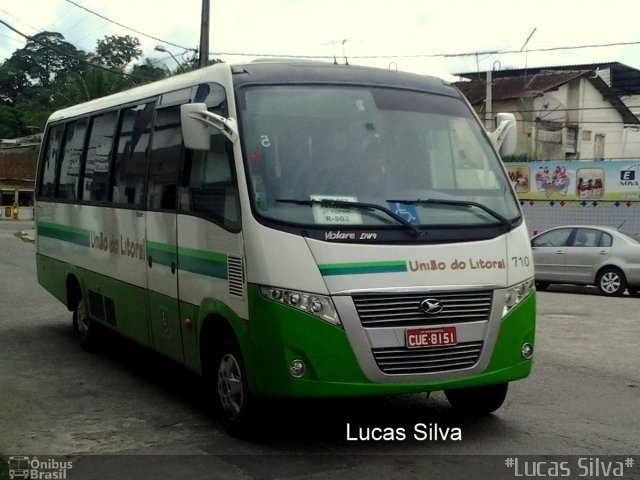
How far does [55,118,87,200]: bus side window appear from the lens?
10.7m

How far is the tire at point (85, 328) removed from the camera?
1035 cm

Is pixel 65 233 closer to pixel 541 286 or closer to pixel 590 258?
pixel 590 258

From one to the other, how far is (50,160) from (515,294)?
7390 mm

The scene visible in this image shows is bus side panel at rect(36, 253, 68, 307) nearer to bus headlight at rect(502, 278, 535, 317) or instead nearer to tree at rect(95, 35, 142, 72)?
bus headlight at rect(502, 278, 535, 317)

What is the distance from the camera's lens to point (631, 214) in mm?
29469

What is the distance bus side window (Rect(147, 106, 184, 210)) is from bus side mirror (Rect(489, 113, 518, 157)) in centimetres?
256

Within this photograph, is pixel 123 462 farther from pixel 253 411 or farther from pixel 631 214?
pixel 631 214

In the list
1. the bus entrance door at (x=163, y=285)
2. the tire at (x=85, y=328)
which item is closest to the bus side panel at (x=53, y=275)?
the tire at (x=85, y=328)

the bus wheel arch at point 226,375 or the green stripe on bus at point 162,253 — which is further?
the green stripe on bus at point 162,253

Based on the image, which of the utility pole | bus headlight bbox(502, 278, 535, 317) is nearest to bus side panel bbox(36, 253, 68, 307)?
bus headlight bbox(502, 278, 535, 317)

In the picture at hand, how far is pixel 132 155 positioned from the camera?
28.8 ft

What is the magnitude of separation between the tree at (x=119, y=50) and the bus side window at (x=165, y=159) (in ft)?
237

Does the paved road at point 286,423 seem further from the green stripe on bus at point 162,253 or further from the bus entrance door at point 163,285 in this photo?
the green stripe on bus at point 162,253
